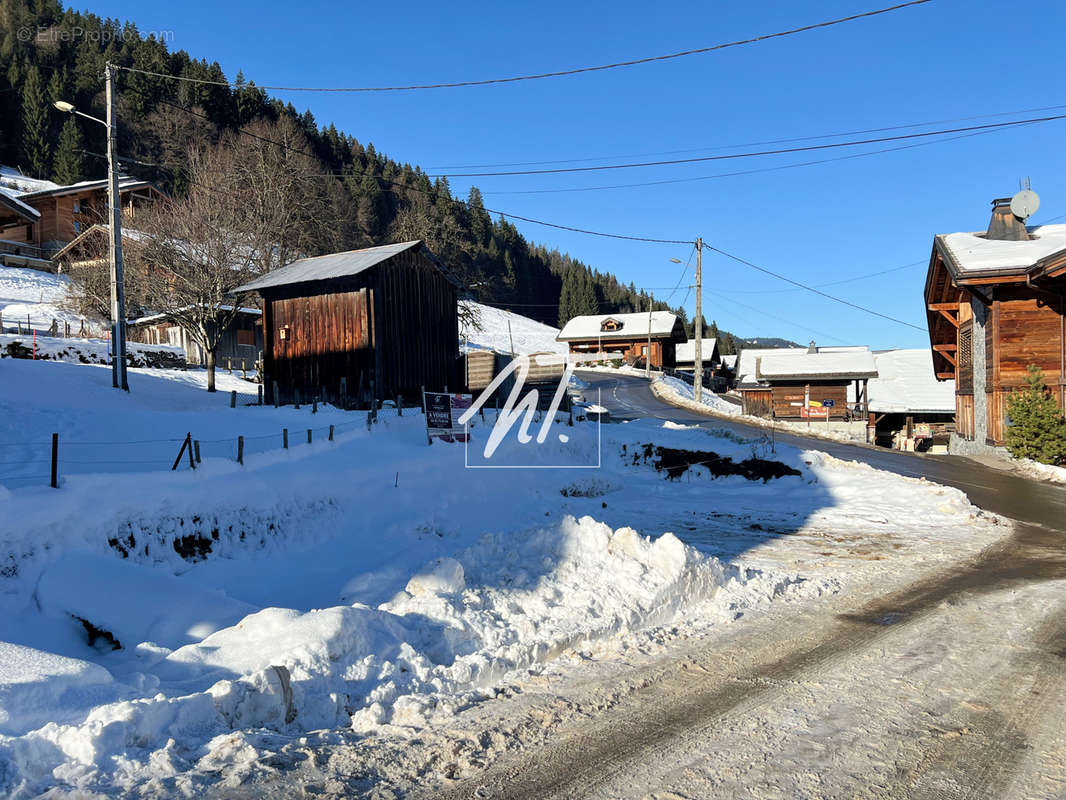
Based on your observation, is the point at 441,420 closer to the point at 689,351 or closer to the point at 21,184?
the point at 21,184

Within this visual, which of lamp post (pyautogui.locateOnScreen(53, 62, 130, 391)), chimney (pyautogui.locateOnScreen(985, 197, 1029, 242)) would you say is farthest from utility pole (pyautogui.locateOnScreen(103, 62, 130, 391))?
chimney (pyautogui.locateOnScreen(985, 197, 1029, 242))

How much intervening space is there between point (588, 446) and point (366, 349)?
25.6 feet

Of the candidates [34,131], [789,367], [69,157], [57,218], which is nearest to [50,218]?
[57,218]

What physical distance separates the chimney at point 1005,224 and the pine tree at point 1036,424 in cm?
765

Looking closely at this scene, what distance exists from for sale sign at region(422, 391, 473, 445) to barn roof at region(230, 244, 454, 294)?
18.9 ft

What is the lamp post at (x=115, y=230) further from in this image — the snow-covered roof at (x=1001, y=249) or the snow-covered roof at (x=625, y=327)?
the snow-covered roof at (x=625, y=327)

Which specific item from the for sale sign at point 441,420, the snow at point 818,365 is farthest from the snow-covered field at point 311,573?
the snow at point 818,365

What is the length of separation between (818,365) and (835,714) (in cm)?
4669

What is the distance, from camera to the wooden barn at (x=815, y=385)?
46.3 m

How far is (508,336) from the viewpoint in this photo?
90.2m

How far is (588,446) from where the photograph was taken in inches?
877

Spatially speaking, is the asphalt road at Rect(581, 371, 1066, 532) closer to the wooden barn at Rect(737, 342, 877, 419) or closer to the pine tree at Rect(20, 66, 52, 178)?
the wooden barn at Rect(737, 342, 877, 419)

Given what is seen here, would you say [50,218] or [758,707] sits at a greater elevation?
[50,218]

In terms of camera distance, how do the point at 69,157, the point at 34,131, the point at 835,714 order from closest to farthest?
the point at 835,714 < the point at 69,157 < the point at 34,131
